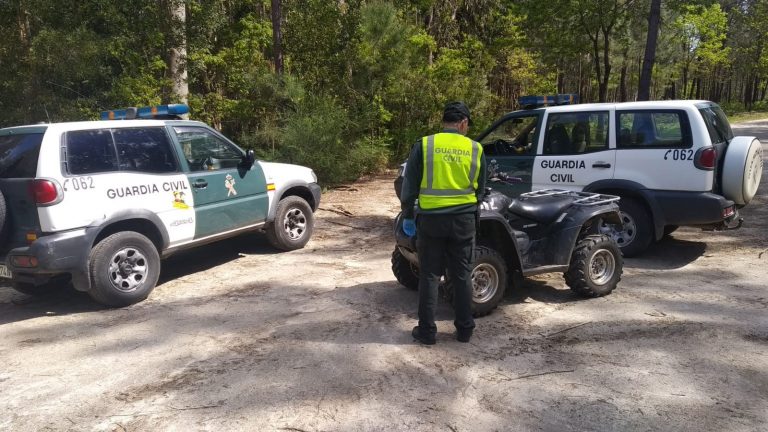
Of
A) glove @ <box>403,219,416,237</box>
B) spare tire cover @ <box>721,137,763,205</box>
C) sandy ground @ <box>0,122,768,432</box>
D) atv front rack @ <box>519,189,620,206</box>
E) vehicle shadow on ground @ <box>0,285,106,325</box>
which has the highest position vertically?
spare tire cover @ <box>721,137,763,205</box>

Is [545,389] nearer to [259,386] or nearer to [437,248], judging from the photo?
[437,248]

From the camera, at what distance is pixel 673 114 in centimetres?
661

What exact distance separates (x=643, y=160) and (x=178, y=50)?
1061 centimetres

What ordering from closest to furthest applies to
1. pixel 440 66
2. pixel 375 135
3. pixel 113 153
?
pixel 113 153 → pixel 375 135 → pixel 440 66

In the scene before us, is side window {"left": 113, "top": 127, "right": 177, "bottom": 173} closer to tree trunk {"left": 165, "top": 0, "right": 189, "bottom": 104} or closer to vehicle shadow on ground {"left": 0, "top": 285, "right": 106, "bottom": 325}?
vehicle shadow on ground {"left": 0, "top": 285, "right": 106, "bottom": 325}

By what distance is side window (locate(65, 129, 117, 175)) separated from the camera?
5426 mm

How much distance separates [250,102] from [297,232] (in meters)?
7.97

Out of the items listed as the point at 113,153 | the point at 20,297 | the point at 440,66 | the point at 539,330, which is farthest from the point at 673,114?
the point at 440,66

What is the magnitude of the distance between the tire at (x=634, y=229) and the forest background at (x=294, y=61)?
7225 mm

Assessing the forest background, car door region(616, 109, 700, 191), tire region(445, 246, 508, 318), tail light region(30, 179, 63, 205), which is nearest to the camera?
tire region(445, 246, 508, 318)

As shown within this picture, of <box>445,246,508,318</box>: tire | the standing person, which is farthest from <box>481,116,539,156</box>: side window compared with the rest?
the standing person

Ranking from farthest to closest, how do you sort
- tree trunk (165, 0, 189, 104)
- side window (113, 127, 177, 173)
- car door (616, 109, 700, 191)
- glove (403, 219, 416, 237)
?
tree trunk (165, 0, 189, 104) < car door (616, 109, 700, 191) < side window (113, 127, 177, 173) < glove (403, 219, 416, 237)

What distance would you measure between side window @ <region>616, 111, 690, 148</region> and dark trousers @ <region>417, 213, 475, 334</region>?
138 inches

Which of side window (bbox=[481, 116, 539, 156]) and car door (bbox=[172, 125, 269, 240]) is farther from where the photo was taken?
side window (bbox=[481, 116, 539, 156])
